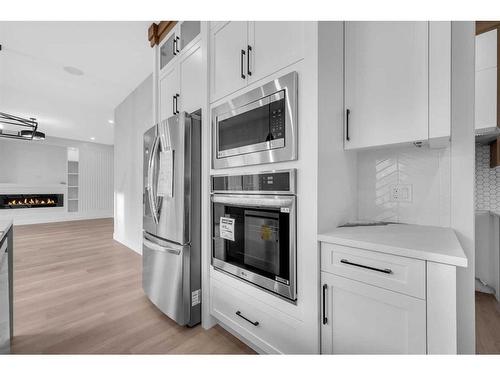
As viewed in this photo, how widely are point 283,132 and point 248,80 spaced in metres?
0.46

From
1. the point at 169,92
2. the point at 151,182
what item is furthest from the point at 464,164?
the point at 169,92

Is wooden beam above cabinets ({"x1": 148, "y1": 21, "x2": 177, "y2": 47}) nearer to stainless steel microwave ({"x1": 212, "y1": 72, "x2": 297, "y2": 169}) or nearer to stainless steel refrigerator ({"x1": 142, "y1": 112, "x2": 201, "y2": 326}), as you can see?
stainless steel refrigerator ({"x1": 142, "y1": 112, "x2": 201, "y2": 326})

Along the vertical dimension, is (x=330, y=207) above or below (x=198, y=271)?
above

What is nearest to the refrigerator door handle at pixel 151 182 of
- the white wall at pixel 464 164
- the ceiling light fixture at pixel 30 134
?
the white wall at pixel 464 164

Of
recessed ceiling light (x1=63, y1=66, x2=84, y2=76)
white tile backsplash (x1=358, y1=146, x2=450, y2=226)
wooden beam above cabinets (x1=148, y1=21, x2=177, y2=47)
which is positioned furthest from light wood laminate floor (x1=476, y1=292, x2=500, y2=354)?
recessed ceiling light (x1=63, y1=66, x2=84, y2=76)

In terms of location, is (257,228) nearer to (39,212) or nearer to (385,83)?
(385,83)

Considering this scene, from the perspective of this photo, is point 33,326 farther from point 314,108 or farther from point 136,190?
point 314,108

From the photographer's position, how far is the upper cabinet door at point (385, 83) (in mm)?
1166

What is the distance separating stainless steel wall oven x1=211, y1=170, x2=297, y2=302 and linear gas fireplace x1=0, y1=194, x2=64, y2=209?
7.70 m

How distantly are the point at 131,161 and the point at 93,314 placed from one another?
2.51 metres

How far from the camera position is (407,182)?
1.44 metres

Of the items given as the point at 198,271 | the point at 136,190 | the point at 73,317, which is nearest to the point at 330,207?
the point at 198,271

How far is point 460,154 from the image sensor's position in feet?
4.02

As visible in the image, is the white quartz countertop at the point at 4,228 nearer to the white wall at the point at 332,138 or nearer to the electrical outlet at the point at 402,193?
the white wall at the point at 332,138
